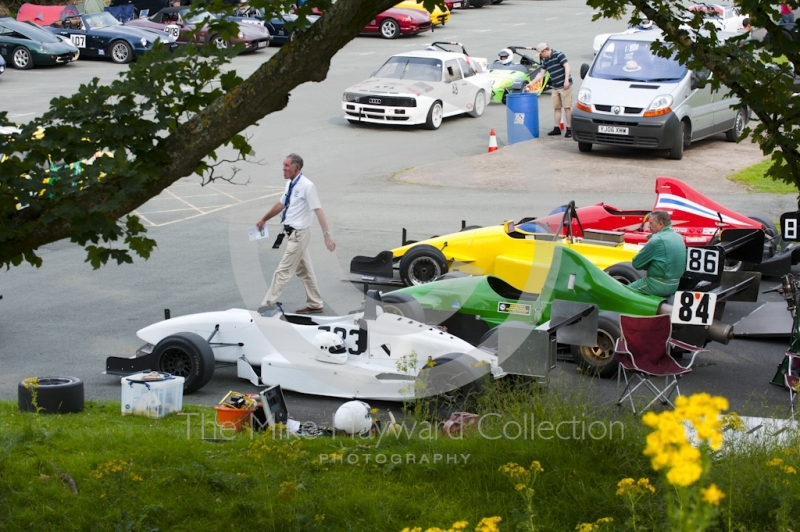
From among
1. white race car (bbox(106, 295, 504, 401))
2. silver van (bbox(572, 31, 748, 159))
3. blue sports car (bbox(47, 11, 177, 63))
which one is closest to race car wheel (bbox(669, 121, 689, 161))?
silver van (bbox(572, 31, 748, 159))

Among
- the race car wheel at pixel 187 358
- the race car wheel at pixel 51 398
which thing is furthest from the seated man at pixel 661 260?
the race car wheel at pixel 51 398

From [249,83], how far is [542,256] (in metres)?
6.25

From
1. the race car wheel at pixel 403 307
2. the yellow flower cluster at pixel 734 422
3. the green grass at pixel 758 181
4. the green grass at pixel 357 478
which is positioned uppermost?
the yellow flower cluster at pixel 734 422

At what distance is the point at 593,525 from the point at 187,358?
192 inches

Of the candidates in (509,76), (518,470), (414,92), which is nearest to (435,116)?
(414,92)

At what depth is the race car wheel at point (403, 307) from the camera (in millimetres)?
9516

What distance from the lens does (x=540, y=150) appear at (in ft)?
69.4

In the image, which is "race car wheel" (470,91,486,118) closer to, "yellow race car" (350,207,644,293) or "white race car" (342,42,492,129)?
"white race car" (342,42,492,129)

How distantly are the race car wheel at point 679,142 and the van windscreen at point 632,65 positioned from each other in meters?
1.05

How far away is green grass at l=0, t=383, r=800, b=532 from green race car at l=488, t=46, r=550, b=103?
67.4ft

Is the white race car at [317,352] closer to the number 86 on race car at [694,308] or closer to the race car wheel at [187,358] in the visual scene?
the race car wheel at [187,358]

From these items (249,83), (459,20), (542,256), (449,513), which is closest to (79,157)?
(249,83)

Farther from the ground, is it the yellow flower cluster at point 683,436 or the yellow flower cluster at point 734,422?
the yellow flower cluster at point 683,436

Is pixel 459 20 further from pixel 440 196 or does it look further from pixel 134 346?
pixel 134 346
